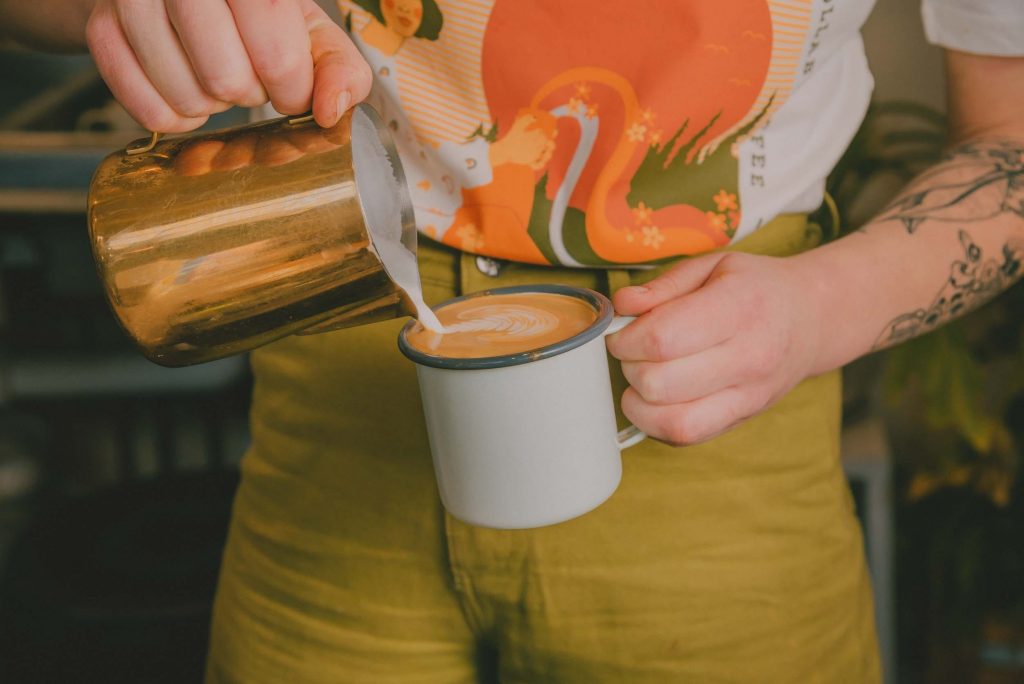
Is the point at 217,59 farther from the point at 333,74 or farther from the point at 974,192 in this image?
the point at 974,192

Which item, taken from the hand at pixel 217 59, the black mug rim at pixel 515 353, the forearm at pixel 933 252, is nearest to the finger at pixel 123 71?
the hand at pixel 217 59

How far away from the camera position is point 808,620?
0.79m

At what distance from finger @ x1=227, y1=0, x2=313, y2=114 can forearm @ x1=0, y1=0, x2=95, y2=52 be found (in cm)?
32

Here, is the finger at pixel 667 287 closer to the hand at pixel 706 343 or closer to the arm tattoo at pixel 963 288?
the hand at pixel 706 343

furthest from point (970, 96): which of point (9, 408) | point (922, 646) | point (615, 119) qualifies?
point (9, 408)

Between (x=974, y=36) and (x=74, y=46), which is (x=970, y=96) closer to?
(x=974, y=36)

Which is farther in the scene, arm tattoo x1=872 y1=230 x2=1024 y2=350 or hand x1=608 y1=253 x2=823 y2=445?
arm tattoo x1=872 y1=230 x2=1024 y2=350

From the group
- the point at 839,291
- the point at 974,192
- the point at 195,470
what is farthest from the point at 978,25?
the point at 195,470

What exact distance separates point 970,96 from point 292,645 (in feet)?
2.53

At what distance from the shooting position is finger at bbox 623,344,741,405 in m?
0.64

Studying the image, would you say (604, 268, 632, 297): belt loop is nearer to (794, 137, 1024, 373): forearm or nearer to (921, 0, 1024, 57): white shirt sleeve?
(794, 137, 1024, 373): forearm

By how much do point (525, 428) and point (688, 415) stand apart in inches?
4.7

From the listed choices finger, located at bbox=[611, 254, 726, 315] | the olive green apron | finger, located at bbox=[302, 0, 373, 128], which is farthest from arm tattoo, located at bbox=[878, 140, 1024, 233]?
finger, located at bbox=[302, 0, 373, 128]

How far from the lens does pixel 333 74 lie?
562mm
